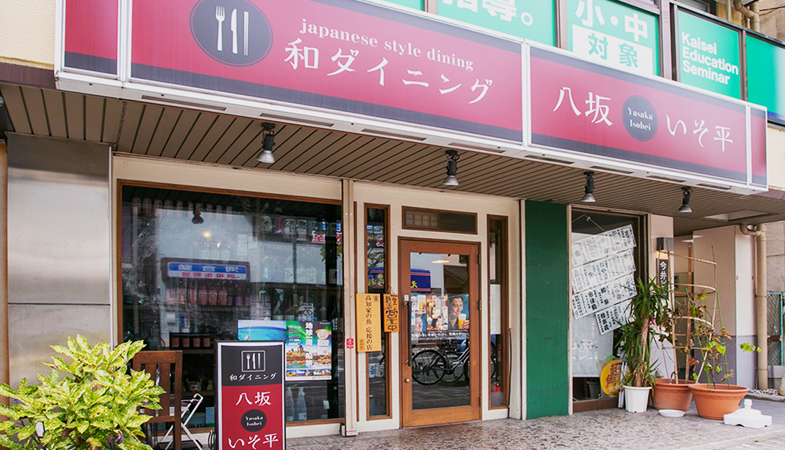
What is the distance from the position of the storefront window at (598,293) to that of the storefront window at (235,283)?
3.45 m

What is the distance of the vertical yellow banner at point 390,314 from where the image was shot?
6500 millimetres

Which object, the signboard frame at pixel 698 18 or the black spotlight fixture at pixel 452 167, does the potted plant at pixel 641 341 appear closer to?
the signboard frame at pixel 698 18

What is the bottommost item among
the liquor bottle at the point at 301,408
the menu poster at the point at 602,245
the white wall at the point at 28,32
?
the liquor bottle at the point at 301,408

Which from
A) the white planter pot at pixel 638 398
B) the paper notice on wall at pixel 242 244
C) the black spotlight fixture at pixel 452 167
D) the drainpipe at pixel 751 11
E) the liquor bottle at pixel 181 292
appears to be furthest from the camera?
the drainpipe at pixel 751 11

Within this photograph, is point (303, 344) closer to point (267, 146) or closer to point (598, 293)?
point (267, 146)

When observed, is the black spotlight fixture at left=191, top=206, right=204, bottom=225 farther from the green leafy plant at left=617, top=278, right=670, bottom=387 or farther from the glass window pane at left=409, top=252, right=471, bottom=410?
the green leafy plant at left=617, top=278, right=670, bottom=387

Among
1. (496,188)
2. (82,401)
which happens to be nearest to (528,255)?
(496,188)

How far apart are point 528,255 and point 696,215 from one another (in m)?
3.07

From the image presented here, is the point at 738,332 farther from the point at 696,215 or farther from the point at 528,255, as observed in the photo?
the point at 528,255

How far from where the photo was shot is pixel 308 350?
6.27 metres

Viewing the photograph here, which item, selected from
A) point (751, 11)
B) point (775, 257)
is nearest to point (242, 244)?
point (751, 11)

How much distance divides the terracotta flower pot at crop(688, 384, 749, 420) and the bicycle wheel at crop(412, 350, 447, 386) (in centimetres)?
327

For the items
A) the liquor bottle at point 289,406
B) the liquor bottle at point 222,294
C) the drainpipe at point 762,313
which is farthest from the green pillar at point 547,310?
the drainpipe at point 762,313

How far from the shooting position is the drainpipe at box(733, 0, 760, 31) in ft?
29.9
